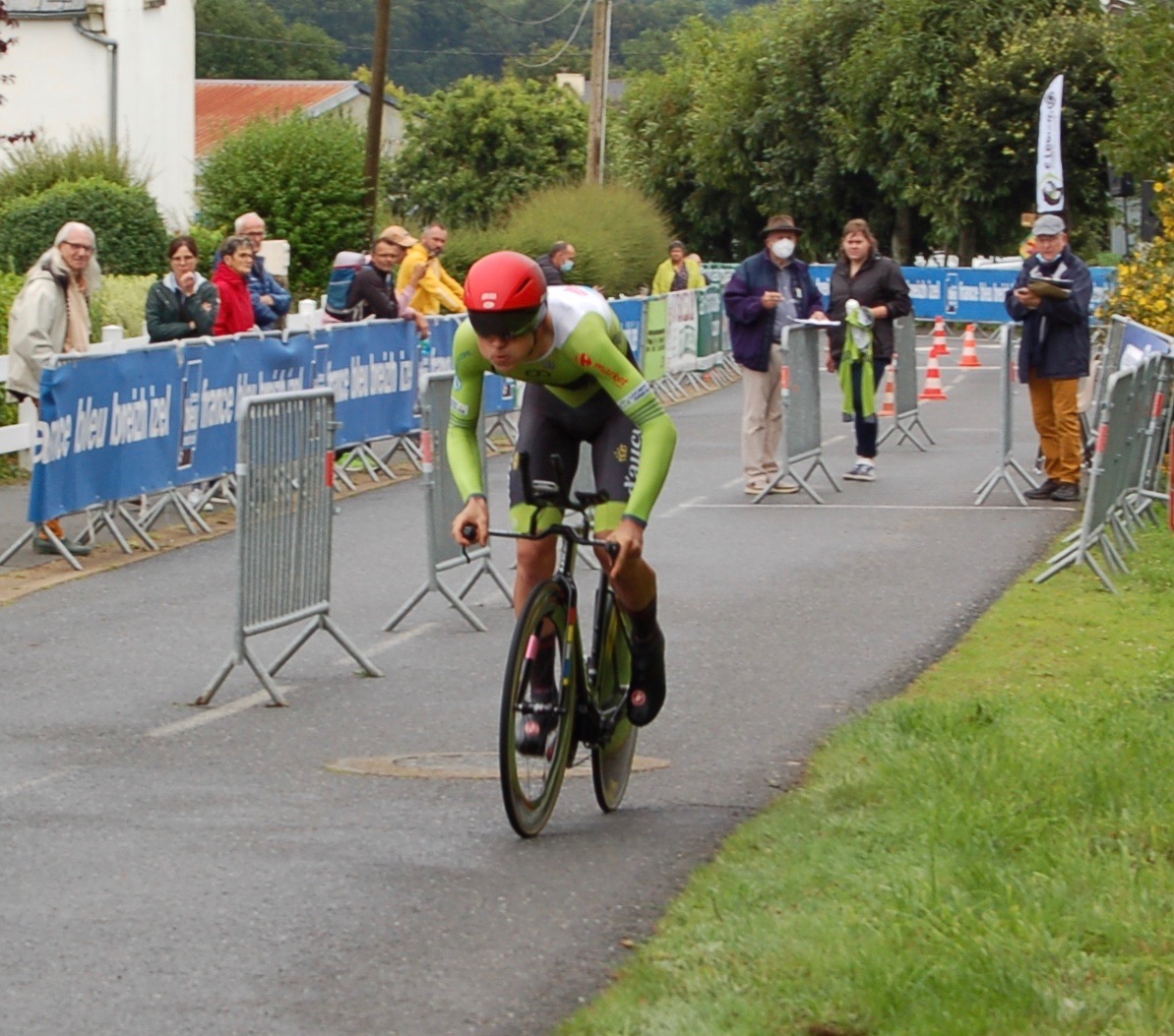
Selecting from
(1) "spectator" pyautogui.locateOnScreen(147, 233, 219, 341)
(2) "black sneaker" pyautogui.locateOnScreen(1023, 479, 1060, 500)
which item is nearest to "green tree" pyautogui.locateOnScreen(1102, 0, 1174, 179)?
(2) "black sneaker" pyautogui.locateOnScreen(1023, 479, 1060, 500)

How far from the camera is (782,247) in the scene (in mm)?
16906

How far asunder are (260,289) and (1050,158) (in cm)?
2278

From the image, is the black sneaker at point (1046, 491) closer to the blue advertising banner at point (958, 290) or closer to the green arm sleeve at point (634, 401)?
the green arm sleeve at point (634, 401)

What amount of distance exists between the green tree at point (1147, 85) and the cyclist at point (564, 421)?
1940cm

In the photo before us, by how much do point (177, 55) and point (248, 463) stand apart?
40.3 m

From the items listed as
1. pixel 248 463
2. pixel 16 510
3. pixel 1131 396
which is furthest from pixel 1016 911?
pixel 16 510

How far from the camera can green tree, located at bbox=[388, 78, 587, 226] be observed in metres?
66.0

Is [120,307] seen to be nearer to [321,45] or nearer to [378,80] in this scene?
[378,80]

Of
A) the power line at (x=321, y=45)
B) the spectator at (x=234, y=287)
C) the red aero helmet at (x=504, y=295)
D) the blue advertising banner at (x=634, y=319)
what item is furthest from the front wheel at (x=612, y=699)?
the power line at (x=321, y=45)

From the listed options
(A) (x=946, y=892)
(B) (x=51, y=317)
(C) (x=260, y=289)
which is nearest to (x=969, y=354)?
(C) (x=260, y=289)

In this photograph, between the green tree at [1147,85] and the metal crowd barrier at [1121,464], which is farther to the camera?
the green tree at [1147,85]

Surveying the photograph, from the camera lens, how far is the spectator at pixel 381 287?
19.0 meters

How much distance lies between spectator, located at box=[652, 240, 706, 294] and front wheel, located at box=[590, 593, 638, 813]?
26974 mm

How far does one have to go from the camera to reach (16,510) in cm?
1553
